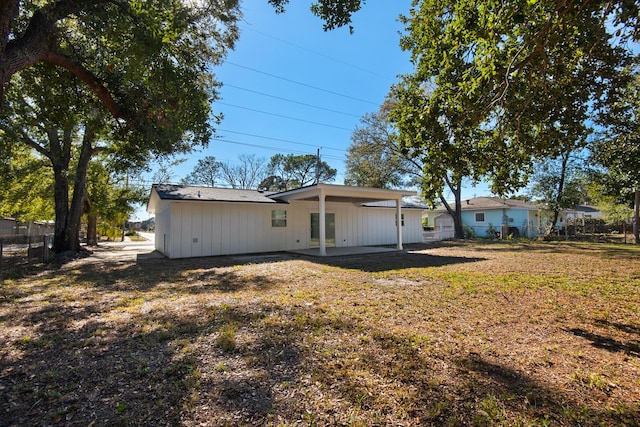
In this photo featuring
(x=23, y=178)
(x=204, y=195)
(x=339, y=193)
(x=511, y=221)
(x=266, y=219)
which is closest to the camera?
(x=339, y=193)

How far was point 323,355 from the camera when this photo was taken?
10.1ft

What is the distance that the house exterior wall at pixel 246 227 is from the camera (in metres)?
12.0

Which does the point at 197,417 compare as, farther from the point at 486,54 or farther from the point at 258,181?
the point at 258,181

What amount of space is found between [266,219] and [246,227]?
3.28 feet

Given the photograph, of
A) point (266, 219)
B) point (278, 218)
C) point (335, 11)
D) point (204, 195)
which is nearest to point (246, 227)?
point (266, 219)

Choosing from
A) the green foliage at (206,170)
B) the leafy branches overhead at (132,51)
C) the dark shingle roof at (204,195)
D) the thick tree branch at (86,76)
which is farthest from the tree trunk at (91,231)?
the green foliage at (206,170)

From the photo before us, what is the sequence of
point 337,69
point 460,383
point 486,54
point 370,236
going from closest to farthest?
1. point 460,383
2. point 486,54
3. point 337,69
4. point 370,236

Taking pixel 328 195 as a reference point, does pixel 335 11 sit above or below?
above

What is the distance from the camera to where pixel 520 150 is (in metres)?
6.55

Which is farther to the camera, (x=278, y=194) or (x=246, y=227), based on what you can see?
(x=278, y=194)

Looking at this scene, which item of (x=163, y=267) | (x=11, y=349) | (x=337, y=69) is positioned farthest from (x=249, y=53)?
(x=11, y=349)

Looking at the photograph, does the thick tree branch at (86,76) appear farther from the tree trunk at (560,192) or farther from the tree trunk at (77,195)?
the tree trunk at (560,192)

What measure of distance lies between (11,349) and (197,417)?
2.62 metres

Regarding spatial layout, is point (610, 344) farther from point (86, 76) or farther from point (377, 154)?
point (377, 154)
